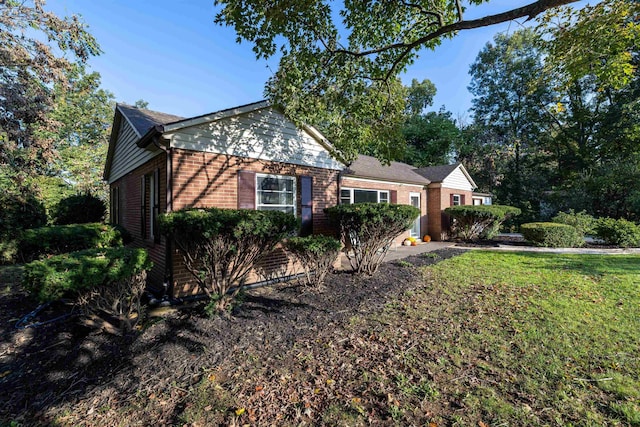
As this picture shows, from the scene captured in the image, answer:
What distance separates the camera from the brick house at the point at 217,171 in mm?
5566

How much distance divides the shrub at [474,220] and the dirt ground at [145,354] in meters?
10.4

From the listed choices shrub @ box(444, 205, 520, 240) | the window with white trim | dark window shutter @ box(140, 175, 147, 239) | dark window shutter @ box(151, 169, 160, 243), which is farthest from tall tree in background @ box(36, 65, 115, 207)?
shrub @ box(444, 205, 520, 240)

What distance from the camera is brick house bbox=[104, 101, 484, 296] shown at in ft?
18.3

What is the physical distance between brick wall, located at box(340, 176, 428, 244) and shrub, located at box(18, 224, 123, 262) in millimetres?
7559

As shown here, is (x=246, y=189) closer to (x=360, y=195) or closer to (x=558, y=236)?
(x=360, y=195)

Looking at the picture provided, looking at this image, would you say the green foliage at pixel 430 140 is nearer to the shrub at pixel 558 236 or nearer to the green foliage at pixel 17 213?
the shrub at pixel 558 236

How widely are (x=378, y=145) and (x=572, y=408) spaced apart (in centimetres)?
669

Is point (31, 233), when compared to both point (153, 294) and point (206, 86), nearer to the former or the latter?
point (153, 294)

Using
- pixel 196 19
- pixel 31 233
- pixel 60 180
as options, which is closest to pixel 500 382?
pixel 196 19

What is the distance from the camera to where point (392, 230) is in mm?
6934

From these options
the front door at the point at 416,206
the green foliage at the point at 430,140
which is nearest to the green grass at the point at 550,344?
the front door at the point at 416,206

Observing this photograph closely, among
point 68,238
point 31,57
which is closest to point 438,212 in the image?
point 68,238

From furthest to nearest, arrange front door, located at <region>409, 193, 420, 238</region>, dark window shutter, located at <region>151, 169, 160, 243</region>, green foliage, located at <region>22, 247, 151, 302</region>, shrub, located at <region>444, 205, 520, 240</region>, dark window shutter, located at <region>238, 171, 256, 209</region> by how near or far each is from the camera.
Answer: front door, located at <region>409, 193, 420, 238</region>, shrub, located at <region>444, 205, 520, 240</region>, dark window shutter, located at <region>238, 171, 256, 209</region>, dark window shutter, located at <region>151, 169, 160, 243</region>, green foliage, located at <region>22, 247, 151, 302</region>

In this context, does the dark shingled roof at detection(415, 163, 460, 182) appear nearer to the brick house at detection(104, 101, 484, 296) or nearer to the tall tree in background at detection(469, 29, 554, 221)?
the brick house at detection(104, 101, 484, 296)
